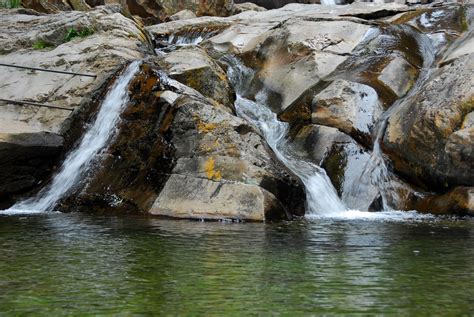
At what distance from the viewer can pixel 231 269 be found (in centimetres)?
546

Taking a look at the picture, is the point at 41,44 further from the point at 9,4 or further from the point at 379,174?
the point at 379,174

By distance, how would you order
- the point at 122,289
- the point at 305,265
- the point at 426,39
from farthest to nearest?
the point at 426,39
the point at 305,265
the point at 122,289

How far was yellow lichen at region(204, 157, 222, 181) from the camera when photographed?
1005 centimetres

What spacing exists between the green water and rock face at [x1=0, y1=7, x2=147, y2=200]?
124 inches

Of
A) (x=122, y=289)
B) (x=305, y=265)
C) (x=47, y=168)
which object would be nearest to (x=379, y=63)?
(x=47, y=168)

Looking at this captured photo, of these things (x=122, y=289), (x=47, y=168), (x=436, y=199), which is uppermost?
(x=122, y=289)

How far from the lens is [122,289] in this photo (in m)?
4.62

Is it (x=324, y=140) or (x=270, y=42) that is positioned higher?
(x=270, y=42)

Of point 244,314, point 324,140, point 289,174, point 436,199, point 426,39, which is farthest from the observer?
point 426,39

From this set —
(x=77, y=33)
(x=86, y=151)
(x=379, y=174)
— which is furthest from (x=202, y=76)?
(x=77, y=33)

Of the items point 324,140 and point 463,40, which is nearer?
point 324,140

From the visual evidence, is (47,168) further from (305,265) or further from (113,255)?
(305,265)

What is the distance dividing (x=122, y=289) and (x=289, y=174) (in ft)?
20.1

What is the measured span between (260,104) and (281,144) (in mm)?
1676
